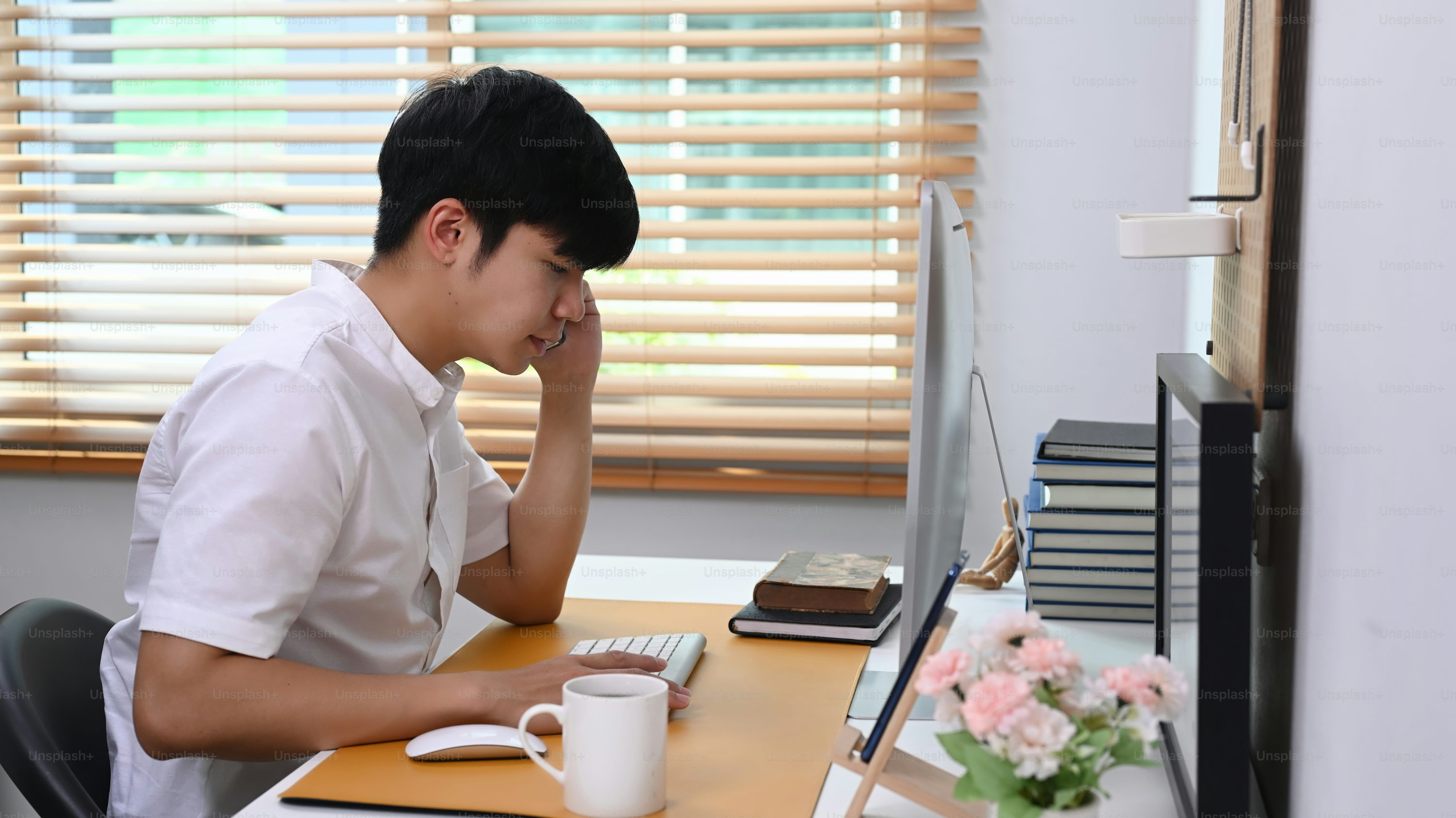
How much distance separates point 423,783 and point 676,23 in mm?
1725

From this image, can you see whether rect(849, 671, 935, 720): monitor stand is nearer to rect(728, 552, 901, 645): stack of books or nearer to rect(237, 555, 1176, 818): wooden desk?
rect(237, 555, 1176, 818): wooden desk

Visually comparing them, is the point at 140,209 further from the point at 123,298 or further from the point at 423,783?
the point at 423,783

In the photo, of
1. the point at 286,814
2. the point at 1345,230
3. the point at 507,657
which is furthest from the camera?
the point at 507,657

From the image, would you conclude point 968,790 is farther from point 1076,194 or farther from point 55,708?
point 1076,194

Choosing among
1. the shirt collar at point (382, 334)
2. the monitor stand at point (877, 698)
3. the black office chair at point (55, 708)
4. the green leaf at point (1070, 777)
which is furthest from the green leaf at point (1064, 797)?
the black office chair at point (55, 708)

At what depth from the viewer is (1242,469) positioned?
2.18 feet

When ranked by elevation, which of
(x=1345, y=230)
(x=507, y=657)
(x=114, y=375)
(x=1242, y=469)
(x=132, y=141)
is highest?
(x=132, y=141)

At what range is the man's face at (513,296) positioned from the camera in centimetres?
109

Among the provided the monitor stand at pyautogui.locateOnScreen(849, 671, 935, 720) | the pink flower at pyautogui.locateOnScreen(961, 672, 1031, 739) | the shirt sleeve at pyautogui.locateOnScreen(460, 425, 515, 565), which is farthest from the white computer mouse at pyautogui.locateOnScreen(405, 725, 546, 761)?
the shirt sleeve at pyautogui.locateOnScreen(460, 425, 515, 565)

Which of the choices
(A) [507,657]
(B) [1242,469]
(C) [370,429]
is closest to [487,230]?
(C) [370,429]

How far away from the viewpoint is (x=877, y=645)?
122cm

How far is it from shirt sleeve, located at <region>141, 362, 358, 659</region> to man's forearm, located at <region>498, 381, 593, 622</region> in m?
0.37

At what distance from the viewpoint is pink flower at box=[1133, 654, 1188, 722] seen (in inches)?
23.9

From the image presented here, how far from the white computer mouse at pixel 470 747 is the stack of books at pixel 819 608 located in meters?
0.40
